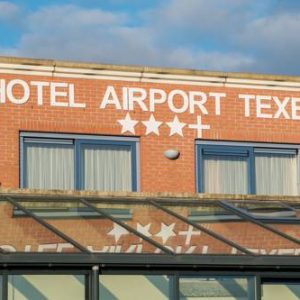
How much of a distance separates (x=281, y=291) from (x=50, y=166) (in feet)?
22.9

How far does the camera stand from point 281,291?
16156 millimetres

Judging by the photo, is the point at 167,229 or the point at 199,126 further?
the point at 199,126

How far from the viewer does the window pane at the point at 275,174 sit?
2325 centimetres

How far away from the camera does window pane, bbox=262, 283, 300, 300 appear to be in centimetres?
1603

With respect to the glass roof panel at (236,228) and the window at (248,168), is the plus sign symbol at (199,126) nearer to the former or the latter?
the window at (248,168)

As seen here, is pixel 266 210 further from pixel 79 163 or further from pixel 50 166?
pixel 50 166

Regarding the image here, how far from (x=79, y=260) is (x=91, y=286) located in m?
0.40

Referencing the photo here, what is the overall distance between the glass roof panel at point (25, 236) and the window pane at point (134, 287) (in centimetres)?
63

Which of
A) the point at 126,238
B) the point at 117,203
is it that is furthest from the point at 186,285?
the point at 117,203

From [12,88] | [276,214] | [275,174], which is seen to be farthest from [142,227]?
[275,174]

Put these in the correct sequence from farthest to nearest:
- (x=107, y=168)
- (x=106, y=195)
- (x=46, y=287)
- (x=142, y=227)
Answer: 1. (x=107, y=168)
2. (x=106, y=195)
3. (x=142, y=227)
4. (x=46, y=287)

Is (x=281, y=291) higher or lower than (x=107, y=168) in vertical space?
lower

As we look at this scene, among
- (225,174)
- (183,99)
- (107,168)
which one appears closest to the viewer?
(107,168)

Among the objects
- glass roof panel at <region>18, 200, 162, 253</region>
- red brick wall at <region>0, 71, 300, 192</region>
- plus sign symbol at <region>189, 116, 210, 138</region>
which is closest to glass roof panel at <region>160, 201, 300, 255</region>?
glass roof panel at <region>18, 200, 162, 253</region>
